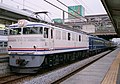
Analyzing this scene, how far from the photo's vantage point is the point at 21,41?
12.3 m

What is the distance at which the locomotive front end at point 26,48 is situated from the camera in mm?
11664

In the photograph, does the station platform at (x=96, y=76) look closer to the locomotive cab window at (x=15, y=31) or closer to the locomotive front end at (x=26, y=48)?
the locomotive front end at (x=26, y=48)

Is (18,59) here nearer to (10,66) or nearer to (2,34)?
(10,66)

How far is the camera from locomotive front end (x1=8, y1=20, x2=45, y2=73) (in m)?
11.7

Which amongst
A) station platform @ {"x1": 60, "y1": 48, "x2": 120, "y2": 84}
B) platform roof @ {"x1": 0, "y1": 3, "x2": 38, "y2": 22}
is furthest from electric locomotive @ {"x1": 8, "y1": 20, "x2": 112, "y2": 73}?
platform roof @ {"x1": 0, "y1": 3, "x2": 38, "y2": 22}

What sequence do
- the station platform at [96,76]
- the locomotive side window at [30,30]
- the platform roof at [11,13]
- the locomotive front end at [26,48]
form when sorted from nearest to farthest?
the station platform at [96,76] < the locomotive front end at [26,48] < the locomotive side window at [30,30] < the platform roof at [11,13]

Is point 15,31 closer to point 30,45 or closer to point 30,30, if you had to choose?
point 30,30

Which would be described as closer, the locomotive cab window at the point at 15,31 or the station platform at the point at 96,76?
the station platform at the point at 96,76

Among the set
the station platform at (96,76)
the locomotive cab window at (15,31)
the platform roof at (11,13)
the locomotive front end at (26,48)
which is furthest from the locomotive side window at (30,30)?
the platform roof at (11,13)

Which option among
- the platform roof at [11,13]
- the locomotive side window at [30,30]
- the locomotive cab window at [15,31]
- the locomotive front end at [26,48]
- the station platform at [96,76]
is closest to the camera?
the station platform at [96,76]

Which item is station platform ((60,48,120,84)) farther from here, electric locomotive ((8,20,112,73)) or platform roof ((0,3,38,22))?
platform roof ((0,3,38,22))

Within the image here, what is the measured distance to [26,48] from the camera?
1198 centimetres

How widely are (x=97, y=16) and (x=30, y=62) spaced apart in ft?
191

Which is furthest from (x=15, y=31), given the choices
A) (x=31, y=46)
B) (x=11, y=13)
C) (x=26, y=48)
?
(x=11, y=13)
